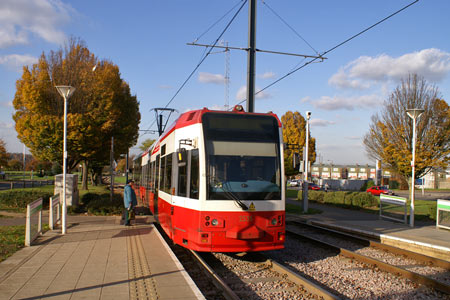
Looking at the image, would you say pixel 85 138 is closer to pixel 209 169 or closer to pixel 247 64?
pixel 247 64

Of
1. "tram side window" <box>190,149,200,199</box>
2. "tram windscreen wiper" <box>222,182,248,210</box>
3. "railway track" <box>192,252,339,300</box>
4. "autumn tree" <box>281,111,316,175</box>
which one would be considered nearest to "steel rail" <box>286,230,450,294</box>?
"railway track" <box>192,252,339,300</box>

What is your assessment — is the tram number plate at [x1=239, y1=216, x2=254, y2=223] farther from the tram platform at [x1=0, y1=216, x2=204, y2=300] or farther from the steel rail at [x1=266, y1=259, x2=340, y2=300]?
the tram platform at [x1=0, y1=216, x2=204, y2=300]

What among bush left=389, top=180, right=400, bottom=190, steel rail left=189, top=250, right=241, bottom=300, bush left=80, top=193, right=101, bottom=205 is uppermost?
bush left=80, top=193, right=101, bottom=205

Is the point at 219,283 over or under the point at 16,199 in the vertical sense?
under

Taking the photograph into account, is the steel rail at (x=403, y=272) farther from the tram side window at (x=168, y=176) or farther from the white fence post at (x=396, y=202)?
the white fence post at (x=396, y=202)

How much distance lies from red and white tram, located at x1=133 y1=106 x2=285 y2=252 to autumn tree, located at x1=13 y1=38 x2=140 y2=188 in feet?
58.2

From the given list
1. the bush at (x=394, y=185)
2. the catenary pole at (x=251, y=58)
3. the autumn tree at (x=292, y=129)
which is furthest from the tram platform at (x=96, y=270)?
the bush at (x=394, y=185)

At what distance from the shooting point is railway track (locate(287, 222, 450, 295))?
24.5 ft

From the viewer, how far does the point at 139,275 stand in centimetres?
726

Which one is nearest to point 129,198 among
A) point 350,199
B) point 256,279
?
point 256,279

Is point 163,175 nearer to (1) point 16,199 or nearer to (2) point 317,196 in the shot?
(1) point 16,199

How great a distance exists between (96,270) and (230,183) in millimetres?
3175

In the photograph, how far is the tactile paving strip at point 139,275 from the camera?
6082 mm

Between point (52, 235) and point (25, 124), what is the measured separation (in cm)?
1444
